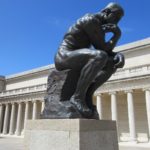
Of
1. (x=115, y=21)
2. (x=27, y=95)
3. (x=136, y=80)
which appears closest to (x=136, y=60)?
(x=136, y=80)

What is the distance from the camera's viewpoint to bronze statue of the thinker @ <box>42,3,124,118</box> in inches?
238

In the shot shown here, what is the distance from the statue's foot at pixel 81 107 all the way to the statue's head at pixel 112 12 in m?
2.57

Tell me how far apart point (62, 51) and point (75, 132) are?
250 cm

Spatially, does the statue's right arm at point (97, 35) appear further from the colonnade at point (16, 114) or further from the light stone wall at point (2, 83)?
the light stone wall at point (2, 83)

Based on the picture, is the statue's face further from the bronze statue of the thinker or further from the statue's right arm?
the statue's right arm

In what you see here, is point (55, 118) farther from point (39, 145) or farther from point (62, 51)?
point (62, 51)

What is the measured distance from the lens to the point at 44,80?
6303 cm

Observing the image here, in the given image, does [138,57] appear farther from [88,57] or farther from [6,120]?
[88,57]

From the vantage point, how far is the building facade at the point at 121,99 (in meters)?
34.6

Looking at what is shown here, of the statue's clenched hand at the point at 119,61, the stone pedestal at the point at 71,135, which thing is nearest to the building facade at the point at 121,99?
the statue's clenched hand at the point at 119,61

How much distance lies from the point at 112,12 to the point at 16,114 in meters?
58.5

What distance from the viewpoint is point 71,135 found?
5.34m

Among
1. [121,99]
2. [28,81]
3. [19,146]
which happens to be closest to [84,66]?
[19,146]

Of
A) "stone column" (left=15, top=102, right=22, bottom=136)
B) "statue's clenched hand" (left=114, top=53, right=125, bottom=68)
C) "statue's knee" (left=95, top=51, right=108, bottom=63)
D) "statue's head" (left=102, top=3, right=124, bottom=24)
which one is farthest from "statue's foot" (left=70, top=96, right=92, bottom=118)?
"stone column" (left=15, top=102, right=22, bottom=136)
